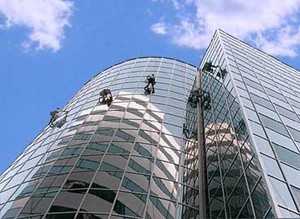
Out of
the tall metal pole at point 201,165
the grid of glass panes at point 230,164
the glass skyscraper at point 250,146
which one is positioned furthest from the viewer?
the tall metal pole at point 201,165

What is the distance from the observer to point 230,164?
22.3 metres

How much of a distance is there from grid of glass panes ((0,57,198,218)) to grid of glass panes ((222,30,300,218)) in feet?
13.5

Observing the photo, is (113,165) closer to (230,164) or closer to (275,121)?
(230,164)

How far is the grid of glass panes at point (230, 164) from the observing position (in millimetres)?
17719

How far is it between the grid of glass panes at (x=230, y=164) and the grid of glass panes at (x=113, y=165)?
1144mm

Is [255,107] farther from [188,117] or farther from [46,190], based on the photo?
[46,190]

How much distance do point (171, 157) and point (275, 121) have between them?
18.9 ft

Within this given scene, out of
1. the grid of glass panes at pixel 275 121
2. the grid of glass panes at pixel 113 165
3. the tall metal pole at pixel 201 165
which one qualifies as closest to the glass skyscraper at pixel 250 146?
the grid of glass panes at pixel 275 121

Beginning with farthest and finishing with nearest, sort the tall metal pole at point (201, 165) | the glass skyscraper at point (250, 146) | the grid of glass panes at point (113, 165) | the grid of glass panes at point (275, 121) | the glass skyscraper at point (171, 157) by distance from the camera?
the grid of glass panes at point (113, 165) < the glass skyscraper at point (171, 157) < the tall metal pole at point (201, 165) < the glass skyscraper at point (250, 146) < the grid of glass panes at point (275, 121)

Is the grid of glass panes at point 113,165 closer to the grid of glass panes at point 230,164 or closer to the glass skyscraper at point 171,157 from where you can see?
the glass skyscraper at point 171,157

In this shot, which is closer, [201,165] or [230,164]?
[201,165]

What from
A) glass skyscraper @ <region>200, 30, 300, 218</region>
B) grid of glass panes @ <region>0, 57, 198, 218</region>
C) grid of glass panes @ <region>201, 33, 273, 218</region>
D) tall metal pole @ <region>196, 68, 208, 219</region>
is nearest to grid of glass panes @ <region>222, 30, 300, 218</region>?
glass skyscraper @ <region>200, 30, 300, 218</region>

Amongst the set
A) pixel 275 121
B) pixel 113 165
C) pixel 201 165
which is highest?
pixel 275 121

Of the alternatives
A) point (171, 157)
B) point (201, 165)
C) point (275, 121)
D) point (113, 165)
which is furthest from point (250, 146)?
point (113, 165)
